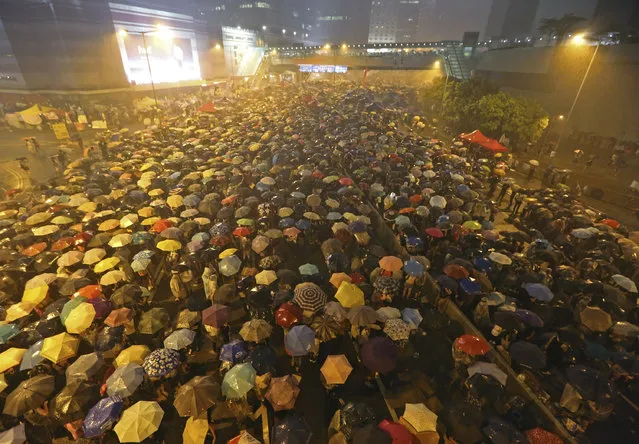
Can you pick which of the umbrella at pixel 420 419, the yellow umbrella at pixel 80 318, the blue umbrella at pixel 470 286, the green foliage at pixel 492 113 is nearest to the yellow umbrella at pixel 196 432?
the umbrella at pixel 420 419

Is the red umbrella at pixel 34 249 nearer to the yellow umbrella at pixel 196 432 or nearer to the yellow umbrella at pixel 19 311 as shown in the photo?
the yellow umbrella at pixel 19 311

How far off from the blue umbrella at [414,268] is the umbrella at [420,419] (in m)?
4.31

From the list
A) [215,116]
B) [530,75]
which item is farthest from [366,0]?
[215,116]

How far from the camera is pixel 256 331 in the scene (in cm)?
764

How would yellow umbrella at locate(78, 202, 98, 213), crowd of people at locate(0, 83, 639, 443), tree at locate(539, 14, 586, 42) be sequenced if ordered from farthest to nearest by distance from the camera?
tree at locate(539, 14, 586, 42) < yellow umbrella at locate(78, 202, 98, 213) < crowd of people at locate(0, 83, 639, 443)

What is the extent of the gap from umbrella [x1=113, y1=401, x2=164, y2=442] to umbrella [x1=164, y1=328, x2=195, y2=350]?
164cm

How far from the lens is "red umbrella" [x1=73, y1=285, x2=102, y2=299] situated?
901 centimetres

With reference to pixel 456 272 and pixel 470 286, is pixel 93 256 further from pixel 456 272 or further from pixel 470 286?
pixel 470 286

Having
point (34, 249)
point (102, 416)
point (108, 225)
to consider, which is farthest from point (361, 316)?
point (34, 249)

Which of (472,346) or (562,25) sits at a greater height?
(562,25)

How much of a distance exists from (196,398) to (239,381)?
0.85 metres

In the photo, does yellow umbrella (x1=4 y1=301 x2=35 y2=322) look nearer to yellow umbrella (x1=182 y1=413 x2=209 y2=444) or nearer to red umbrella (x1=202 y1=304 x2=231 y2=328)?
red umbrella (x1=202 y1=304 x2=231 y2=328)

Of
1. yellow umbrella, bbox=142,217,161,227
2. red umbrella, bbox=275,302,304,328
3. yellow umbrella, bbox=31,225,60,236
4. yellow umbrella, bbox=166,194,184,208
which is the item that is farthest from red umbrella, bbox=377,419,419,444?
yellow umbrella, bbox=31,225,60,236

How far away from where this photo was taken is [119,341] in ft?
25.9
